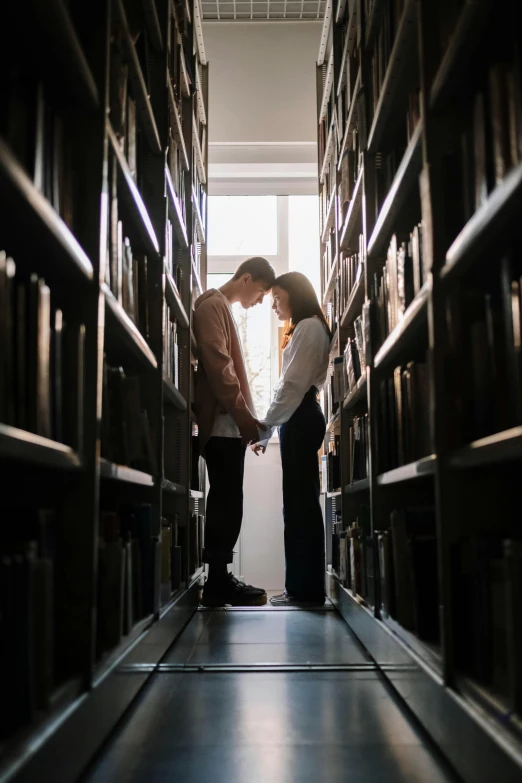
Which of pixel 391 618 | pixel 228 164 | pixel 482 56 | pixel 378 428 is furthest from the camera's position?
pixel 228 164

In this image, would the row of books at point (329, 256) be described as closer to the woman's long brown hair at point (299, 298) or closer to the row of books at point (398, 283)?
the woman's long brown hair at point (299, 298)

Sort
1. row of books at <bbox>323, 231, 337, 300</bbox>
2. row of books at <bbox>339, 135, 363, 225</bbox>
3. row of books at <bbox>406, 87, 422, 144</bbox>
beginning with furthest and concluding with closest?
row of books at <bbox>323, 231, 337, 300</bbox>, row of books at <bbox>339, 135, 363, 225</bbox>, row of books at <bbox>406, 87, 422, 144</bbox>

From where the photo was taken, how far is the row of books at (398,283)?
1617mm

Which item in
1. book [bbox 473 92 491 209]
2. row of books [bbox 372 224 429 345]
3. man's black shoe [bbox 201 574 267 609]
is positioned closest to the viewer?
book [bbox 473 92 491 209]

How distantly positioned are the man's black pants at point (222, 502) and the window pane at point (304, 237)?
86.8 inches

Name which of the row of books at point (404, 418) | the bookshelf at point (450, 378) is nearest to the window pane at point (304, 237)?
the bookshelf at point (450, 378)

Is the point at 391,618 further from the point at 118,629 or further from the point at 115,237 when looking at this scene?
the point at 115,237

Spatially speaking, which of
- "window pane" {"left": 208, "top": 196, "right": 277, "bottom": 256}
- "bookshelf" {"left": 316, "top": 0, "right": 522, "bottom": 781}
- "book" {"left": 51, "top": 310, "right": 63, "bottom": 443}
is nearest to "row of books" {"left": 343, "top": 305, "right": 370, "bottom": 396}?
"bookshelf" {"left": 316, "top": 0, "right": 522, "bottom": 781}

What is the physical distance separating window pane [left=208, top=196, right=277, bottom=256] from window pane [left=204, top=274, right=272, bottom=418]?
226 millimetres

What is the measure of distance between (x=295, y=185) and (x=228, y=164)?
1.65 feet

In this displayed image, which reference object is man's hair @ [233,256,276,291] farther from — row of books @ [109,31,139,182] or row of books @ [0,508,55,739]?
row of books @ [0,508,55,739]

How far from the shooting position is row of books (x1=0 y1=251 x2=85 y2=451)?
947 mm

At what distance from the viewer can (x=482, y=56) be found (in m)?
1.28

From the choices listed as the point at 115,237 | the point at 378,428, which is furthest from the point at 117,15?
the point at 378,428
